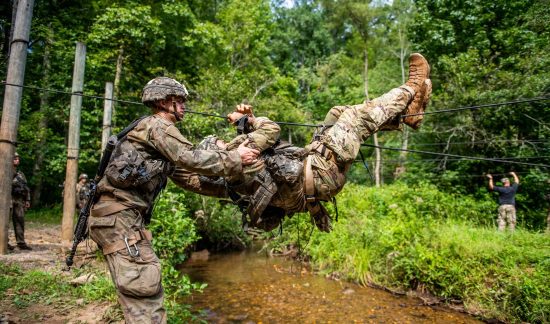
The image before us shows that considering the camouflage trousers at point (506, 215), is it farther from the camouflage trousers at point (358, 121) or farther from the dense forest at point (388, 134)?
the camouflage trousers at point (358, 121)

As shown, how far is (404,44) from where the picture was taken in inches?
872

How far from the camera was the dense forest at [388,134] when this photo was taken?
7.26 meters

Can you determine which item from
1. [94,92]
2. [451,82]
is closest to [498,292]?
[451,82]

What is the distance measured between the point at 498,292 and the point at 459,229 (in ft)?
6.92

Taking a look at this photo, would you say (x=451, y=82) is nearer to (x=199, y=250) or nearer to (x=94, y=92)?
(x=199, y=250)

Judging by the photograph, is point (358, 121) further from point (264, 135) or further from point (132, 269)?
point (132, 269)

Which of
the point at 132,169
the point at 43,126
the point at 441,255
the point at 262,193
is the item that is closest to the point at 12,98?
the point at 132,169

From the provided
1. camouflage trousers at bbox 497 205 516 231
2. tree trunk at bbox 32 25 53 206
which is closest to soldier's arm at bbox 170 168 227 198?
camouflage trousers at bbox 497 205 516 231

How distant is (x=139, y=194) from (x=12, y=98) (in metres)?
5.04

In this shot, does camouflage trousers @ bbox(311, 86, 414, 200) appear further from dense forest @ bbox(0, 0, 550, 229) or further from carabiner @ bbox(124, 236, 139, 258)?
dense forest @ bbox(0, 0, 550, 229)

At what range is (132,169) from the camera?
298 centimetres

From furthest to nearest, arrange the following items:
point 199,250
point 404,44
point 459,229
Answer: point 404,44 → point 199,250 → point 459,229

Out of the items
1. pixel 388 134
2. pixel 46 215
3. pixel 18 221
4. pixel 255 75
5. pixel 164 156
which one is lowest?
pixel 46 215

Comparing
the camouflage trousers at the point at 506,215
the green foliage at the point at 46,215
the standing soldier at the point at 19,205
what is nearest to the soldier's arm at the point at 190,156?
the standing soldier at the point at 19,205
